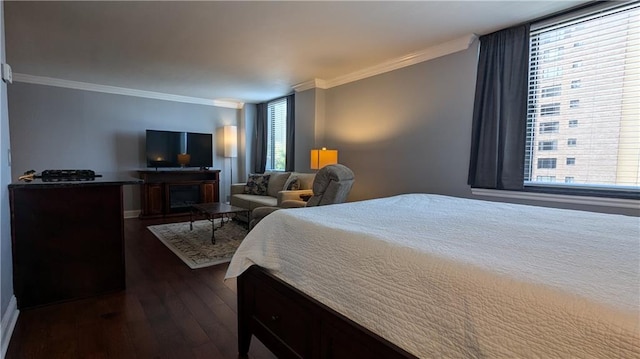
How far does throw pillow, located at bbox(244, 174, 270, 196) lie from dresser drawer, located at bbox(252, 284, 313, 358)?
3527 mm

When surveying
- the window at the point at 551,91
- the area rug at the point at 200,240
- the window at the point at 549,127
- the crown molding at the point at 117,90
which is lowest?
the area rug at the point at 200,240

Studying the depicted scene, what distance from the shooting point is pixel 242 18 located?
2.75 metres

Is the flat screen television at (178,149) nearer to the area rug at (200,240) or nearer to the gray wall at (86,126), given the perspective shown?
the gray wall at (86,126)

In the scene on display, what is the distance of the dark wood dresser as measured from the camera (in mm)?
2211

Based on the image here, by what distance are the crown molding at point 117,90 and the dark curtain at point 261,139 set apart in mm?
508

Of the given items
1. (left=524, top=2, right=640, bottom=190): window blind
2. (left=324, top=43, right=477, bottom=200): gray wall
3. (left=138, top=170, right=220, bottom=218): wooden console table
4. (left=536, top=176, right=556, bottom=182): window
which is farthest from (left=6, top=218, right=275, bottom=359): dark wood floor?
(left=138, top=170, right=220, bottom=218): wooden console table

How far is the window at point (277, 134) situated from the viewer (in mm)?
6082

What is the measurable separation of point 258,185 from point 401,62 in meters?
2.87

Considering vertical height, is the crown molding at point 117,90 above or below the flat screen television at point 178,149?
above

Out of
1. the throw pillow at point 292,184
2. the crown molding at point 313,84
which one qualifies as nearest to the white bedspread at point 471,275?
the throw pillow at point 292,184

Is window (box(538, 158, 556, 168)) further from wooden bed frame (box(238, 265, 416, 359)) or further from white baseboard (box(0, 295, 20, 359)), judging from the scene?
white baseboard (box(0, 295, 20, 359))

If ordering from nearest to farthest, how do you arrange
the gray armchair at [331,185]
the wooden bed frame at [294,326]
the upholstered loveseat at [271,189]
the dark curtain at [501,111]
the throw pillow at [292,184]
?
1. the wooden bed frame at [294,326]
2. the dark curtain at [501,111]
3. the gray armchair at [331,185]
4. the upholstered loveseat at [271,189]
5. the throw pillow at [292,184]

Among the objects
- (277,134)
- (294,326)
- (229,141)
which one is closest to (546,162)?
(294,326)

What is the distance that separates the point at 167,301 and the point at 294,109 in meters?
3.96
